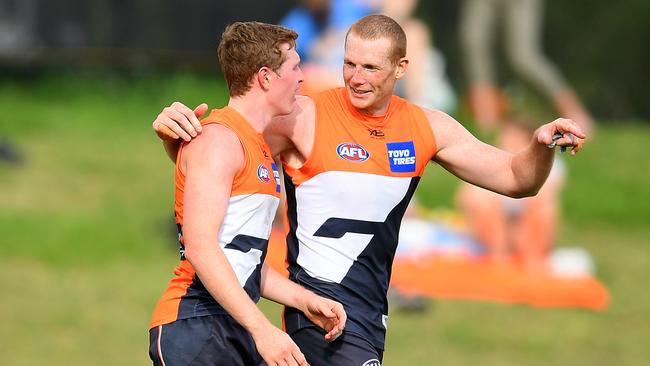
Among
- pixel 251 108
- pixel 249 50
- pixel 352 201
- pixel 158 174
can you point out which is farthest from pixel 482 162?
pixel 158 174

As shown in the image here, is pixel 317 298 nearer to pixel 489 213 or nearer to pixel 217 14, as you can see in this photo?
pixel 489 213

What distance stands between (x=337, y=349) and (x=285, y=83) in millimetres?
1061

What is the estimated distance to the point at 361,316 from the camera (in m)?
4.91

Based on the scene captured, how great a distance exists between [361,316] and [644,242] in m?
7.40

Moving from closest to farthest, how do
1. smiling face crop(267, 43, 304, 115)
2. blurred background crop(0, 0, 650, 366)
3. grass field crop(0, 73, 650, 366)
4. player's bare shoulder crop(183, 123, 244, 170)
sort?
player's bare shoulder crop(183, 123, 244, 170), smiling face crop(267, 43, 304, 115), grass field crop(0, 73, 650, 366), blurred background crop(0, 0, 650, 366)

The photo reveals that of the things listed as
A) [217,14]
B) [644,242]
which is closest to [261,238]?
[644,242]

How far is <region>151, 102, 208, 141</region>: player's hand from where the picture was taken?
14.6 ft

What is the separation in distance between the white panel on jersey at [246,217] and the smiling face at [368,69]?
0.58 metres

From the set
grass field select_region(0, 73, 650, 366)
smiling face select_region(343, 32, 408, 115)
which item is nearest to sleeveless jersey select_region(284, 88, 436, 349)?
smiling face select_region(343, 32, 408, 115)

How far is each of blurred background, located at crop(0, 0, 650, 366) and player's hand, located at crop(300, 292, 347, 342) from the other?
3.76m

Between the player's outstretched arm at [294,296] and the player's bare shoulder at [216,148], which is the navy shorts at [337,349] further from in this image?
the player's bare shoulder at [216,148]

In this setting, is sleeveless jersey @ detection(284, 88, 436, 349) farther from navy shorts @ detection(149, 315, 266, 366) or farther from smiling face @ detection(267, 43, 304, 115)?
navy shorts @ detection(149, 315, 266, 366)

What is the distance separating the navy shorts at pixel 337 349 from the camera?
483cm

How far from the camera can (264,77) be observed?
179 inches
